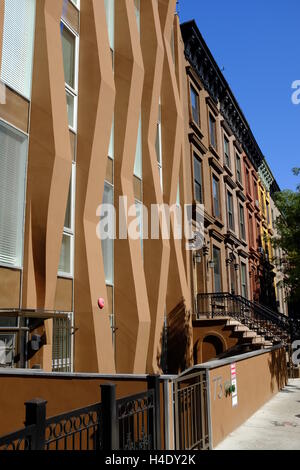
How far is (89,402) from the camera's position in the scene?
274 inches

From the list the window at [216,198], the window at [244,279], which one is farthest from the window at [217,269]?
the window at [244,279]

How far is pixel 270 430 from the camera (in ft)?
28.9

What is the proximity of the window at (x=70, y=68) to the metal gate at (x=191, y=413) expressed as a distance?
726cm

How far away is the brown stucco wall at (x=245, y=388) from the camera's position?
7959 mm

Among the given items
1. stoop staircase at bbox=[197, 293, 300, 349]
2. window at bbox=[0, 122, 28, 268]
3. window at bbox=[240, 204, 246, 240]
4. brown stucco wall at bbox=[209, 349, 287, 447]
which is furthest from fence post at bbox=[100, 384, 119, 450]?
window at bbox=[240, 204, 246, 240]

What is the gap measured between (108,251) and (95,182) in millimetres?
2292

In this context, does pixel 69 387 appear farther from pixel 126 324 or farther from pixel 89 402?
pixel 126 324

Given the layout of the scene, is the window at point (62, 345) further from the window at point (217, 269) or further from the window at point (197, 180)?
the window at point (217, 269)

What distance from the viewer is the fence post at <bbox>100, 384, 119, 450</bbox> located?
16.7ft

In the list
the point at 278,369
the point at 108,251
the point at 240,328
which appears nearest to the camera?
the point at 108,251

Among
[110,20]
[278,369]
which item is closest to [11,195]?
[110,20]

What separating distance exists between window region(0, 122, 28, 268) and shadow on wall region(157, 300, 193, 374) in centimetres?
760

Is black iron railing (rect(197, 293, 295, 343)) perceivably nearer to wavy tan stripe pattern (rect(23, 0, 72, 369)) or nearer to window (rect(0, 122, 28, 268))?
wavy tan stripe pattern (rect(23, 0, 72, 369))

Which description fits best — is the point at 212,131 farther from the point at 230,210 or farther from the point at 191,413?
the point at 191,413
